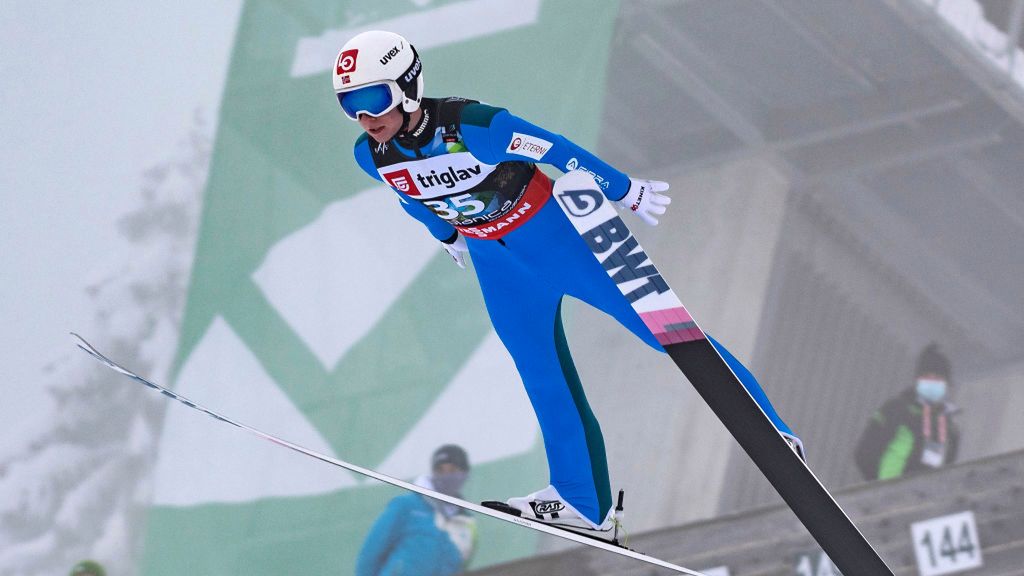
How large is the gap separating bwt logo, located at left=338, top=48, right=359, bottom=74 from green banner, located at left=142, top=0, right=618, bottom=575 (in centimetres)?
417

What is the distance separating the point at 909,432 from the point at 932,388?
0.60 metres

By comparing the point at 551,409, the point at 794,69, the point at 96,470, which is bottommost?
the point at 551,409

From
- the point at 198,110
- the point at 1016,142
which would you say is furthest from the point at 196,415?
the point at 1016,142

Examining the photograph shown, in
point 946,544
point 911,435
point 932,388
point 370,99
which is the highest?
point 932,388

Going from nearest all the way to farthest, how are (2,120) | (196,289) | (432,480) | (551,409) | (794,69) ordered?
(551,409) < (432,480) < (2,120) < (196,289) < (794,69)

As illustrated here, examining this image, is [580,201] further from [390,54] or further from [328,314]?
[328,314]

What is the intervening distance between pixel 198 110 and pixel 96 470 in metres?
1.93

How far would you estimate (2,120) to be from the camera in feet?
21.3

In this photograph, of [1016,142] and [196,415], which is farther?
[1016,142]

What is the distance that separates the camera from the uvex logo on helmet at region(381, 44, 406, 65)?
2770mm

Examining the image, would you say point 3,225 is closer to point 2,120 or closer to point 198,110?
point 2,120

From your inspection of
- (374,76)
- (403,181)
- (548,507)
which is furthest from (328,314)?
(374,76)

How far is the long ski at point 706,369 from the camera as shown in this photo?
2881mm

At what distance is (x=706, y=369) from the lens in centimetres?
295
